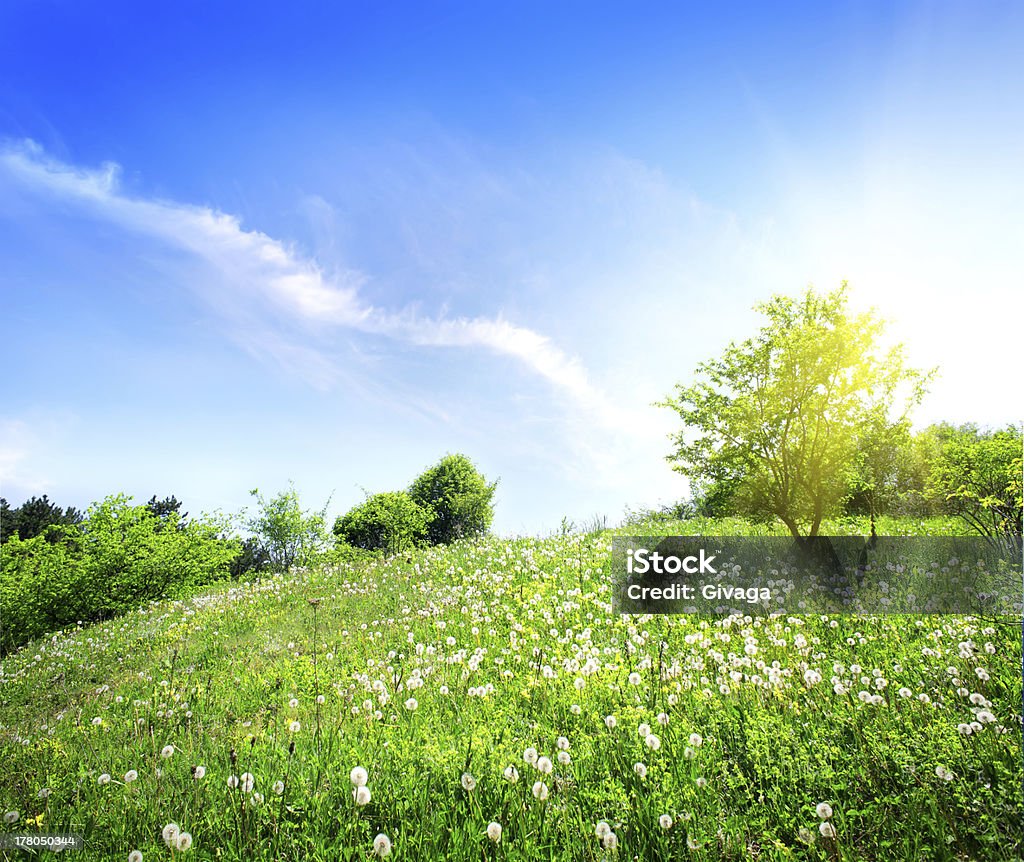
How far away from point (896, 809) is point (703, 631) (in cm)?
413

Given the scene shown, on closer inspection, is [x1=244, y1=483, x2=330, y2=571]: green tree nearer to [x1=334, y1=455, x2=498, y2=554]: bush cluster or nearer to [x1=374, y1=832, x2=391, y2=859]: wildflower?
[x1=334, y1=455, x2=498, y2=554]: bush cluster

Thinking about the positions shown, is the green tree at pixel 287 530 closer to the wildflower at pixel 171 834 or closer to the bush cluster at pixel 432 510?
the bush cluster at pixel 432 510

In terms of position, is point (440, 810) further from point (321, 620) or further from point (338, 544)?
point (338, 544)

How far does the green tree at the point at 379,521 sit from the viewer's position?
1438 inches

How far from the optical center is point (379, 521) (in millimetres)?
37625

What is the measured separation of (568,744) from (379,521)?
3520 cm

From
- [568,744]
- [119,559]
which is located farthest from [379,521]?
[568,744]

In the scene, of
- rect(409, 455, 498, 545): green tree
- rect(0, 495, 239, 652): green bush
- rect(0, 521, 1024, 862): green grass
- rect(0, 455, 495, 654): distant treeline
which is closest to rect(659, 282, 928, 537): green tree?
rect(0, 521, 1024, 862): green grass

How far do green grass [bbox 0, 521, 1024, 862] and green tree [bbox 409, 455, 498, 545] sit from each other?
33219mm

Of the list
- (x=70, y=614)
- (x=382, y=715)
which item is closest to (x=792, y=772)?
(x=382, y=715)

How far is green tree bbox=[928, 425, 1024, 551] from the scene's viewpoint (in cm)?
981

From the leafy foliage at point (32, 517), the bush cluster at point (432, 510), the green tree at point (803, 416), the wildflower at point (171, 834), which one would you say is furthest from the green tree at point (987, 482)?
the leafy foliage at point (32, 517)

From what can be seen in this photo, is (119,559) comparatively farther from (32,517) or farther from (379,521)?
(32,517)

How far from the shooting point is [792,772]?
3.68 m
